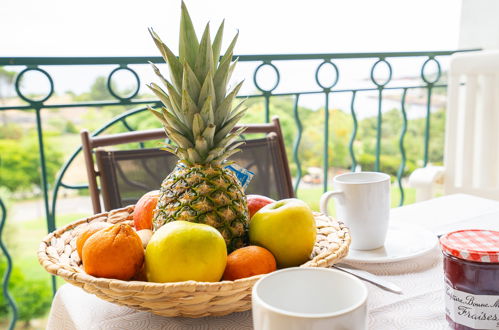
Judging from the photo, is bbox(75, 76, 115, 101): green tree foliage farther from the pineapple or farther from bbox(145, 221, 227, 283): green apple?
bbox(145, 221, 227, 283): green apple

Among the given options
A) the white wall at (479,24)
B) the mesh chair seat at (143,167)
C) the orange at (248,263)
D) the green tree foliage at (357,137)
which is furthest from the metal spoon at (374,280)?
the green tree foliage at (357,137)

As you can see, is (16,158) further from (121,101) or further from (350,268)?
(350,268)

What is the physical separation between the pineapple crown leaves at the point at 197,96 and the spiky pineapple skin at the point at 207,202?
0.10 feet

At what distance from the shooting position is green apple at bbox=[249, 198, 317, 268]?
0.58 metres

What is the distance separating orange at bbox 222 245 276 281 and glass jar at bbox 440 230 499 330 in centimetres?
20

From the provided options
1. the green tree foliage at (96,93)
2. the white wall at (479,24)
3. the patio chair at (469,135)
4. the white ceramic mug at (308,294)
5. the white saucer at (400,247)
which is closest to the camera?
the white ceramic mug at (308,294)

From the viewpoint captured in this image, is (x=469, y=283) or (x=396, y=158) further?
(x=396, y=158)

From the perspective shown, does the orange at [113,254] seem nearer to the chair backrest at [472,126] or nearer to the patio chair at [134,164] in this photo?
Answer: the patio chair at [134,164]

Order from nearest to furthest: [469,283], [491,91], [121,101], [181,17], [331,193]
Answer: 1. [469,283]
2. [181,17]
3. [331,193]
4. [121,101]
5. [491,91]

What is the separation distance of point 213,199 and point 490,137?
1.48 meters

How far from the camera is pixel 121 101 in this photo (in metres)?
1.46

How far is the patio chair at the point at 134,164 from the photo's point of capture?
1.09 m

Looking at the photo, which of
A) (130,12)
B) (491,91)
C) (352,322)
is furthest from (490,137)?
(130,12)

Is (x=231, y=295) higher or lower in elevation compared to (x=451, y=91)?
lower
